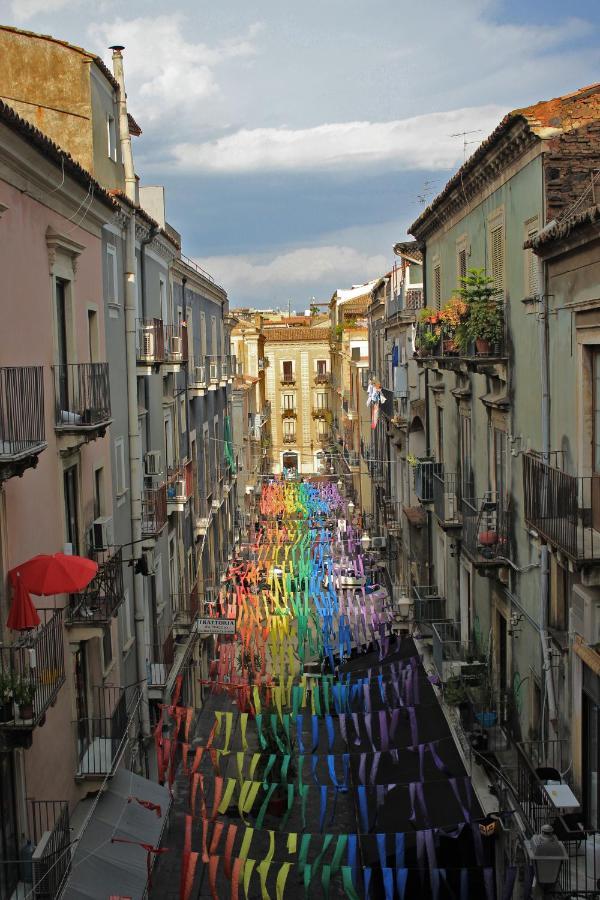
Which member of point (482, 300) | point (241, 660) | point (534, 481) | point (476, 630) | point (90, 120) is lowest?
point (241, 660)

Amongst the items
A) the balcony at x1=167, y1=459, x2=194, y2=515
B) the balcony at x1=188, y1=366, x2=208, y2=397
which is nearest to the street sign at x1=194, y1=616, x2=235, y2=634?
the balcony at x1=167, y1=459, x2=194, y2=515

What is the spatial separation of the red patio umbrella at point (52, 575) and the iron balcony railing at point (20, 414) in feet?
4.90

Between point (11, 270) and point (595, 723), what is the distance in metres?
9.38

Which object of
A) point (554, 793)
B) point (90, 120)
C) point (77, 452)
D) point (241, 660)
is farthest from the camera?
point (241, 660)

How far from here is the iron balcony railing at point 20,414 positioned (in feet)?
33.8

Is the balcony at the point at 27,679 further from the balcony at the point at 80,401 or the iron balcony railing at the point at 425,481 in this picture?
the iron balcony railing at the point at 425,481

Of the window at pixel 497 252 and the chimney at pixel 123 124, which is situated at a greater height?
the chimney at pixel 123 124

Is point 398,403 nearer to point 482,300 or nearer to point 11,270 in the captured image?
point 482,300

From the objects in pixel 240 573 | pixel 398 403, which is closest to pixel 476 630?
pixel 398 403

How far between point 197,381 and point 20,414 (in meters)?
22.0

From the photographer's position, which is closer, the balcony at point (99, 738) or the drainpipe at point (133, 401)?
the balcony at point (99, 738)

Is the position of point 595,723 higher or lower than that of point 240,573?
higher

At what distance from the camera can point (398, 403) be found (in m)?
31.8

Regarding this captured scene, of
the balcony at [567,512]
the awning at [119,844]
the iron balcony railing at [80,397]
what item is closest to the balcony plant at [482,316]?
the balcony at [567,512]
